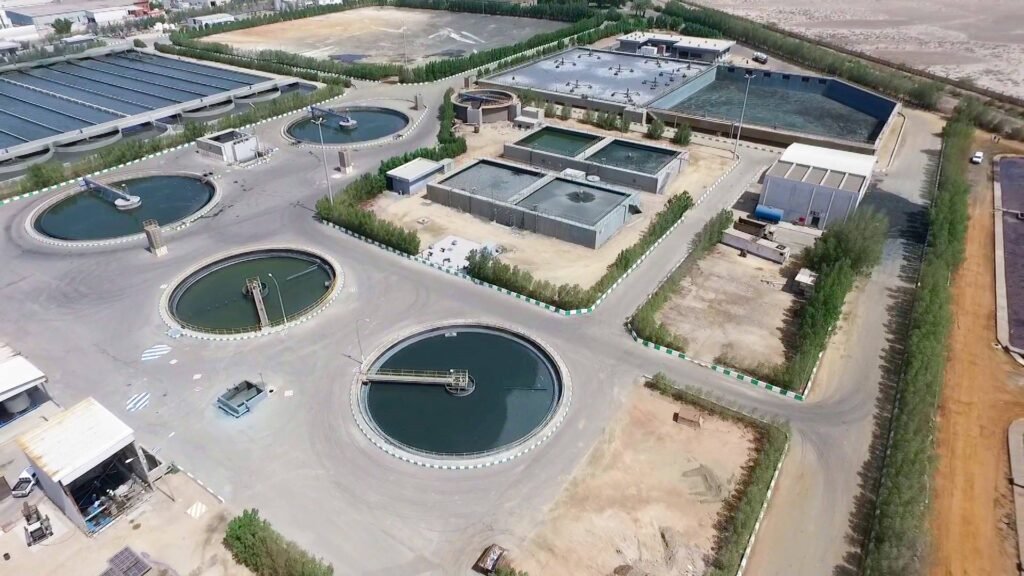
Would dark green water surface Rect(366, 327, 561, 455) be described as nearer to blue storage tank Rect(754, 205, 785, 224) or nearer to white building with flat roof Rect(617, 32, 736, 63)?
blue storage tank Rect(754, 205, 785, 224)

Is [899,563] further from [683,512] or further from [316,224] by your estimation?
[316,224]

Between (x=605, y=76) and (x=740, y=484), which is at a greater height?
(x=605, y=76)

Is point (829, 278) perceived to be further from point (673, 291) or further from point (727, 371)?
point (727, 371)

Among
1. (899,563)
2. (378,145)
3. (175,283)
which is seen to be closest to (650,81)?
(378,145)

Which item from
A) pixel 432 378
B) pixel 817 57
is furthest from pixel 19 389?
pixel 817 57

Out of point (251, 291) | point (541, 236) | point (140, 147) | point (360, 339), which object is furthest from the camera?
point (140, 147)

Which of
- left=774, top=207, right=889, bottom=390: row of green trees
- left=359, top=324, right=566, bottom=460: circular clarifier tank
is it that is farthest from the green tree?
left=774, top=207, right=889, bottom=390: row of green trees
